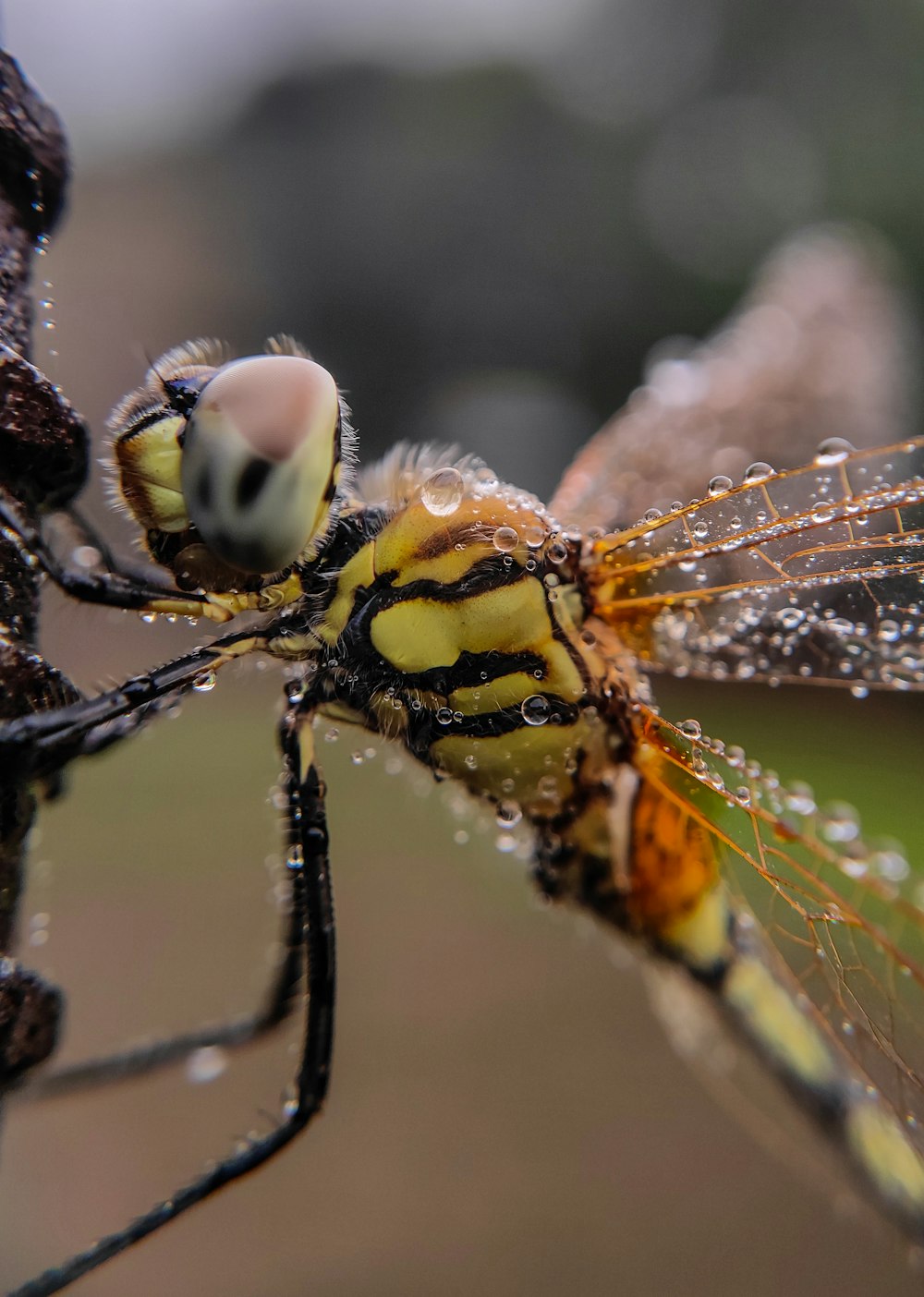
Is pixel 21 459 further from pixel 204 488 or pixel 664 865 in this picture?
pixel 664 865

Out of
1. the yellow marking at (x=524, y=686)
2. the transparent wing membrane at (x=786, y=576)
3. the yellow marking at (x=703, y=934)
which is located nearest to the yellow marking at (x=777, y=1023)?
the yellow marking at (x=703, y=934)

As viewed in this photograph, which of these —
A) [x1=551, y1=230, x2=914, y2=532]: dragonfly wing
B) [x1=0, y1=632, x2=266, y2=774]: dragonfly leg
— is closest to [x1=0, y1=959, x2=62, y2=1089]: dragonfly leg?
[x1=0, y1=632, x2=266, y2=774]: dragonfly leg

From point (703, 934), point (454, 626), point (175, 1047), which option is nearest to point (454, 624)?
point (454, 626)

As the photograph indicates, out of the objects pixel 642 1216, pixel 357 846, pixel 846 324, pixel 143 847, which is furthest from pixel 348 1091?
pixel 846 324

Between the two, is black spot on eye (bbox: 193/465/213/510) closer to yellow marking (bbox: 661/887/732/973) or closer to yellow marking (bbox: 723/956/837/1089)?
yellow marking (bbox: 661/887/732/973)

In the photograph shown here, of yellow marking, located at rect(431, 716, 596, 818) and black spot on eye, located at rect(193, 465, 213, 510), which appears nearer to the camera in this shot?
black spot on eye, located at rect(193, 465, 213, 510)

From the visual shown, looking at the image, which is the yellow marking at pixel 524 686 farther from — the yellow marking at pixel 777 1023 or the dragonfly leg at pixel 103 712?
the yellow marking at pixel 777 1023

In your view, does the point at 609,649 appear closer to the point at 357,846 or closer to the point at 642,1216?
the point at 642,1216
